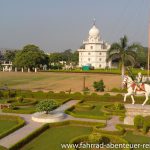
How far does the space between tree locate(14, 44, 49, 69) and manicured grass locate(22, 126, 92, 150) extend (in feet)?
217

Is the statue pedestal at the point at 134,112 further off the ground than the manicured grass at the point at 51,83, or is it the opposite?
the manicured grass at the point at 51,83

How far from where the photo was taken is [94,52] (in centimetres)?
11144

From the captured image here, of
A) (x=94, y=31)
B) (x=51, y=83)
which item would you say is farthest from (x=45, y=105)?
(x=94, y=31)

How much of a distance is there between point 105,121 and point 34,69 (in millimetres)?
70677

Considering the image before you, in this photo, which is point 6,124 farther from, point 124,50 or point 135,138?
point 124,50

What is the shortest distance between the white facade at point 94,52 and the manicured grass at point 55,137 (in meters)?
88.9

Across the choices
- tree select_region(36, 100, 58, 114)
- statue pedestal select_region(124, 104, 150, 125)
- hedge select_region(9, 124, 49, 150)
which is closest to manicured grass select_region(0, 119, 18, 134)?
tree select_region(36, 100, 58, 114)

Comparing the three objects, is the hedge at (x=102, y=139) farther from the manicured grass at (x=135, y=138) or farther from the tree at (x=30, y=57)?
the tree at (x=30, y=57)

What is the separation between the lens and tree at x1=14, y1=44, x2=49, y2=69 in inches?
3403

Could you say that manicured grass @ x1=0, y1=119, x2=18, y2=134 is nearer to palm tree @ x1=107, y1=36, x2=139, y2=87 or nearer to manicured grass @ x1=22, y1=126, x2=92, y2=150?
manicured grass @ x1=22, y1=126, x2=92, y2=150

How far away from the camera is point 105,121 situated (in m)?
23.3

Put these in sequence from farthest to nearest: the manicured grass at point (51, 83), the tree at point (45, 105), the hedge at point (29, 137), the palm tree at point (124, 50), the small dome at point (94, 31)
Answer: the small dome at point (94, 31) < the manicured grass at point (51, 83) < the palm tree at point (124, 50) < the tree at point (45, 105) < the hedge at point (29, 137)

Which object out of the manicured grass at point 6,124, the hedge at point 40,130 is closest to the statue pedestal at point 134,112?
the hedge at point 40,130

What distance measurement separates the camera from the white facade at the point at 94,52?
10931 cm
